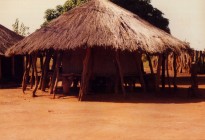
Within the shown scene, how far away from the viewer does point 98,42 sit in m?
13.6

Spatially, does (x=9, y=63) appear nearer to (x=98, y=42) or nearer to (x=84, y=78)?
(x=84, y=78)

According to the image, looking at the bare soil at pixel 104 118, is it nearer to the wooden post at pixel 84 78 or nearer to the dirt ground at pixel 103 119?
the dirt ground at pixel 103 119

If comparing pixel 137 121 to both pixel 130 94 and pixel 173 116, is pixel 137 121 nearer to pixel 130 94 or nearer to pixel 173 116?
pixel 173 116

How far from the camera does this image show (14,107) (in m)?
12.1

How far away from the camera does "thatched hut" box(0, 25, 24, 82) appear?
815 inches

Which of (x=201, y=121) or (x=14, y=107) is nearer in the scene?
(x=201, y=121)

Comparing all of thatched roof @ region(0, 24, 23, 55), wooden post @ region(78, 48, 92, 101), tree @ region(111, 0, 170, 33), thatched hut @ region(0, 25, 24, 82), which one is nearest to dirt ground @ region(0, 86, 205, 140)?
wooden post @ region(78, 48, 92, 101)

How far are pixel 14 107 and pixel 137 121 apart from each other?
184 inches

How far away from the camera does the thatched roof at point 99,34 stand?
13.8m

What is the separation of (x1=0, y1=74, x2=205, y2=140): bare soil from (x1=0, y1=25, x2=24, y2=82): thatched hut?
6504mm

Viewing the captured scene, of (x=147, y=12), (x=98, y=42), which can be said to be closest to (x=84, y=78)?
(x=98, y=42)

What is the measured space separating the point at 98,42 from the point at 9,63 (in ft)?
31.3

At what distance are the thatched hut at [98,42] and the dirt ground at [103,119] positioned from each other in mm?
1654

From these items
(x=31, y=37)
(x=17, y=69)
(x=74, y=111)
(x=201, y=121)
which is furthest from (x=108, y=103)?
(x=17, y=69)
